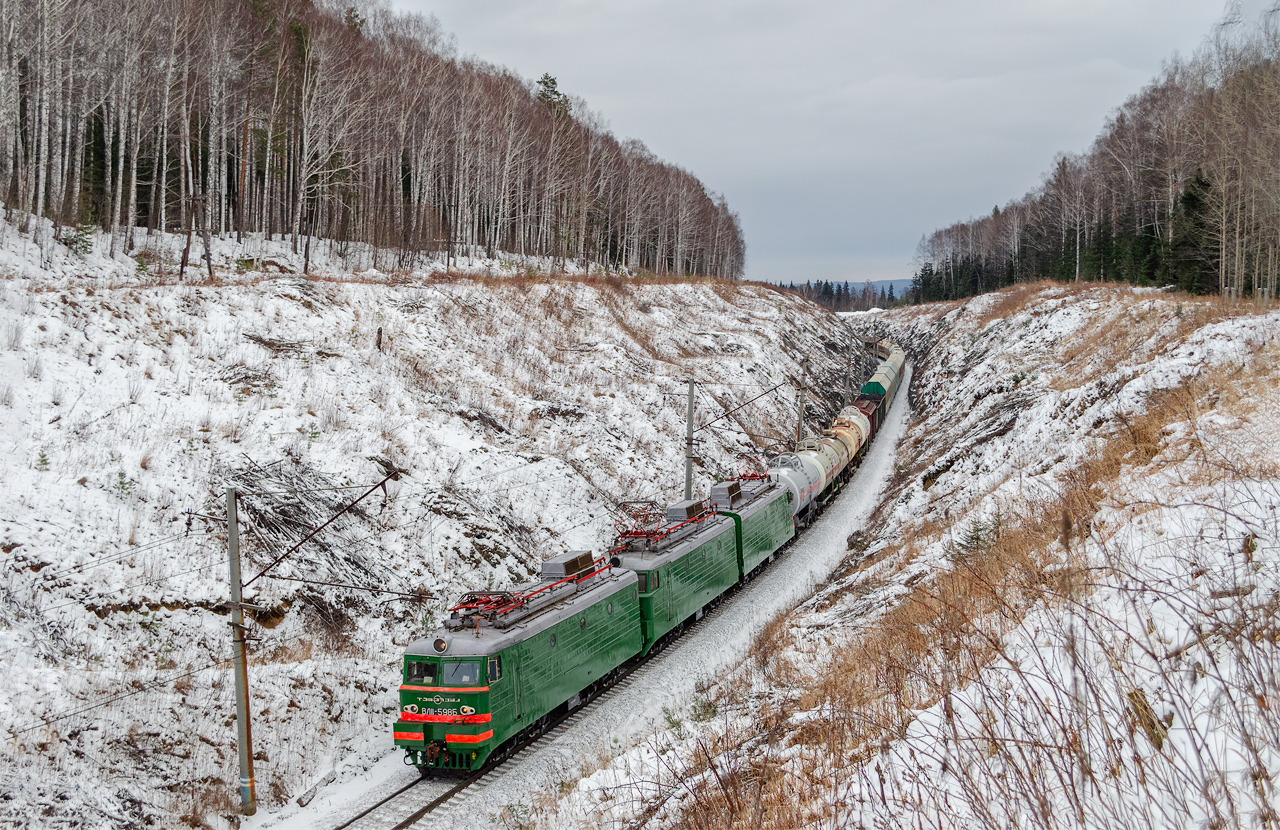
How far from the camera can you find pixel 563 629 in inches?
609

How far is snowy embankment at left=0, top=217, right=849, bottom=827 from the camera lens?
1329 cm

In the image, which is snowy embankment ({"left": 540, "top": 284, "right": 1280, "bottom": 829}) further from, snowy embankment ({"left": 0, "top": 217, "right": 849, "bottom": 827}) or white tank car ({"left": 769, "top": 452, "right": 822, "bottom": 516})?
snowy embankment ({"left": 0, "top": 217, "right": 849, "bottom": 827})

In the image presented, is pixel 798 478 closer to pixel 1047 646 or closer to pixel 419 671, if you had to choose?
pixel 419 671

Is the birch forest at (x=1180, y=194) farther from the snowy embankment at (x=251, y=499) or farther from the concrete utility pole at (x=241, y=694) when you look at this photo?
the concrete utility pole at (x=241, y=694)

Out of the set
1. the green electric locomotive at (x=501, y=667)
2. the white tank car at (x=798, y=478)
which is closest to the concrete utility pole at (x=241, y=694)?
the green electric locomotive at (x=501, y=667)

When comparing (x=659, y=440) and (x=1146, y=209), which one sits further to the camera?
(x=1146, y=209)

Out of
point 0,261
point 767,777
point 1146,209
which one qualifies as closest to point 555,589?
point 767,777

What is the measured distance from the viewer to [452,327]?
3422 centimetres

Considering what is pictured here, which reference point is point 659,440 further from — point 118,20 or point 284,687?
point 118,20

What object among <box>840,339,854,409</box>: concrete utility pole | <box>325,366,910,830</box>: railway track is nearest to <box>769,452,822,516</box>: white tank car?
<box>325,366,910,830</box>: railway track

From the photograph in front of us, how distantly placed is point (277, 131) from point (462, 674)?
41040mm

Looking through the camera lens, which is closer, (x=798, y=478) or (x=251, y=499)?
(x=251, y=499)

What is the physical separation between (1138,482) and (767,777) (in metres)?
9.11

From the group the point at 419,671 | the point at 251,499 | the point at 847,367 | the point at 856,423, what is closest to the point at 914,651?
the point at 419,671
